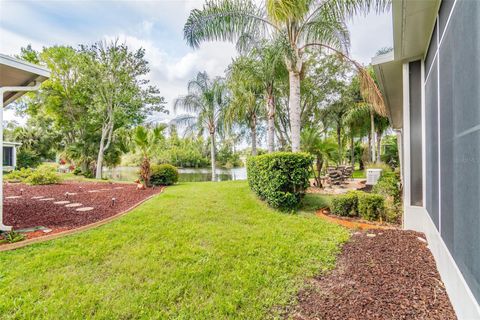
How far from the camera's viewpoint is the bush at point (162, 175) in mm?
11927

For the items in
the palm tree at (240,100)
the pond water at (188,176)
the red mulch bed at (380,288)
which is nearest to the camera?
the red mulch bed at (380,288)

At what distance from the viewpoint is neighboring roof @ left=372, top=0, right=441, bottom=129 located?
2865 millimetres

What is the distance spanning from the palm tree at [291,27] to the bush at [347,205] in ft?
6.86

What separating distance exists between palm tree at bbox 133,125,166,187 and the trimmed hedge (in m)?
8.49

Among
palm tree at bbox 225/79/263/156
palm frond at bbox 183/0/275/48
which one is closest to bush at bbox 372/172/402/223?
palm frond at bbox 183/0/275/48

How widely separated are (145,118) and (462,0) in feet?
60.3

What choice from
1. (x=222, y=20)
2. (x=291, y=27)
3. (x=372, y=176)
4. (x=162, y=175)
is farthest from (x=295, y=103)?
(x=162, y=175)

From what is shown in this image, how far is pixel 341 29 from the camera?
24.1ft

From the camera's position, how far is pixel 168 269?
3160mm

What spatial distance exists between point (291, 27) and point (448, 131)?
5.99 meters

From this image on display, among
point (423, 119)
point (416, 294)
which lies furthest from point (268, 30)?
point (416, 294)

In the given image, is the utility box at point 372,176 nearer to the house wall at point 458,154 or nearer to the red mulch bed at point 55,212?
the house wall at point 458,154

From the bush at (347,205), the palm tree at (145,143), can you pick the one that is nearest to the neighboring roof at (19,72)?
the palm tree at (145,143)

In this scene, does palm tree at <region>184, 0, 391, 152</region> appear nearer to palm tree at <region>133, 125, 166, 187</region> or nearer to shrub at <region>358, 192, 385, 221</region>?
shrub at <region>358, 192, 385, 221</region>
